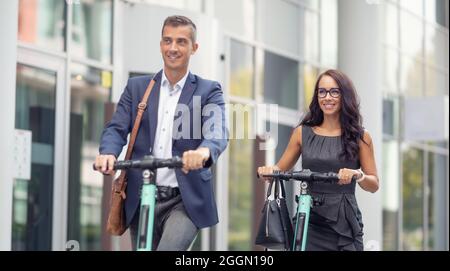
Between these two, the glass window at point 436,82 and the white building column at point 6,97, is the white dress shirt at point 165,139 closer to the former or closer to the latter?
the white building column at point 6,97

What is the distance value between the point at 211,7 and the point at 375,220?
3.78 meters

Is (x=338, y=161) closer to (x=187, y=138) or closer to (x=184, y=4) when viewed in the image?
(x=187, y=138)

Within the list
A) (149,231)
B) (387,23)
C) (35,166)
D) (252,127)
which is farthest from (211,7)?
(149,231)

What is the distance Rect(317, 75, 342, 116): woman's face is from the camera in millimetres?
5242

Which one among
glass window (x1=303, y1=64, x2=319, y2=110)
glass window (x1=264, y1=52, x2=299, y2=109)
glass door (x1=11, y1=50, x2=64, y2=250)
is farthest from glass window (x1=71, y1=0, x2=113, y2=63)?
glass window (x1=303, y1=64, x2=319, y2=110)

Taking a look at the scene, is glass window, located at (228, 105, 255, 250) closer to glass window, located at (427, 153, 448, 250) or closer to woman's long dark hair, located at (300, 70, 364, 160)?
glass window, located at (427, 153, 448, 250)

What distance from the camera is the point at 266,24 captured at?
1396 cm

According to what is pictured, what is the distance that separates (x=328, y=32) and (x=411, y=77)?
2.84 m

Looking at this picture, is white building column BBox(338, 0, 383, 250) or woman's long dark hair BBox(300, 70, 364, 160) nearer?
woman's long dark hair BBox(300, 70, 364, 160)

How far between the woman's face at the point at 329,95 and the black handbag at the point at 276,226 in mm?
470

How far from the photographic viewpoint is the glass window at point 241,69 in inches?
517

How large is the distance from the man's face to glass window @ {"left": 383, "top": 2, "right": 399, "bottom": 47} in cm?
1212

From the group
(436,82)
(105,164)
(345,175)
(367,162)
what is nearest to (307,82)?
(436,82)

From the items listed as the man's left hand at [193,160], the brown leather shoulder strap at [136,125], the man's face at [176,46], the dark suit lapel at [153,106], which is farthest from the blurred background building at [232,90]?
the man's left hand at [193,160]
